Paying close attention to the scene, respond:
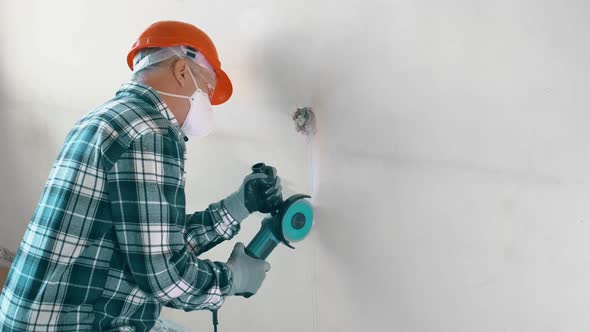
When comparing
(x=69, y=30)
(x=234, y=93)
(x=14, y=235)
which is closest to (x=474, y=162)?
(x=234, y=93)

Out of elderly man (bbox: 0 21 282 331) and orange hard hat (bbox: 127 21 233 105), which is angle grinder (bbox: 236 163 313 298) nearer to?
elderly man (bbox: 0 21 282 331)

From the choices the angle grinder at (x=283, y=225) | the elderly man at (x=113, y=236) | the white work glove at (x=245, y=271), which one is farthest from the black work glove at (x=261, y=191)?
the elderly man at (x=113, y=236)

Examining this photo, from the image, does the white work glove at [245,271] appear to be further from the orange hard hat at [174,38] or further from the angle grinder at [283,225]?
the orange hard hat at [174,38]

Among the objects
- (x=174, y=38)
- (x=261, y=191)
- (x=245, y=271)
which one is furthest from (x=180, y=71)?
(x=245, y=271)

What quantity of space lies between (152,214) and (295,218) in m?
0.41

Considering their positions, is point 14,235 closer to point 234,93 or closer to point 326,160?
point 234,93

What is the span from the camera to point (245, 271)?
129 cm

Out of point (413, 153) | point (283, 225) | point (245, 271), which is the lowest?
point (245, 271)

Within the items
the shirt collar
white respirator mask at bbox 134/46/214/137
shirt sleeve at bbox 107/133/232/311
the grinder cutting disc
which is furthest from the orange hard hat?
the grinder cutting disc

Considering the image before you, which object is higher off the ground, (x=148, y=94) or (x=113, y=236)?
(x=148, y=94)

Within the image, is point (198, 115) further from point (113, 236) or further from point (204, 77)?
point (113, 236)

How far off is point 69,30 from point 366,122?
4.48 feet

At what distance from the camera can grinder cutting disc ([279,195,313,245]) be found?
4.25ft

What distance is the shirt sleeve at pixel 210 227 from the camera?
1.41 metres
